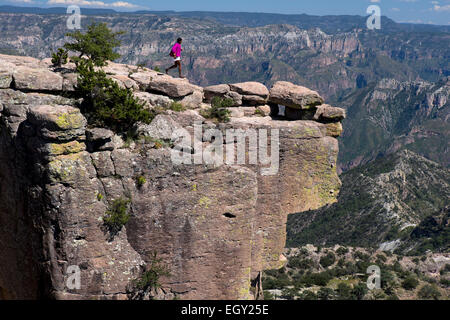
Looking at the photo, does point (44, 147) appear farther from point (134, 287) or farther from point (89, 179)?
point (134, 287)

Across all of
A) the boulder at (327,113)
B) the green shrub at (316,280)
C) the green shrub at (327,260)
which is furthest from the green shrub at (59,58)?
the green shrub at (327,260)

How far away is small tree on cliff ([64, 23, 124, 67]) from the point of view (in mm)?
22552

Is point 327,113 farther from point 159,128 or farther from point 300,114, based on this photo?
point 159,128

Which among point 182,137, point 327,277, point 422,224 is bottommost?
point 422,224

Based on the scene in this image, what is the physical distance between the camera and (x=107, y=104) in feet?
60.0

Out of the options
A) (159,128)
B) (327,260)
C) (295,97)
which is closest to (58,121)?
(159,128)

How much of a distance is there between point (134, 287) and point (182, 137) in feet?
23.3

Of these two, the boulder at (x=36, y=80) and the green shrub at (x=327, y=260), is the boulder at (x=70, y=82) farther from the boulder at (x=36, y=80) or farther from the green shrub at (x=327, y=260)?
the green shrub at (x=327, y=260)

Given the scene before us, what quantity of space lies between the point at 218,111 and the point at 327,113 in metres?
6.90

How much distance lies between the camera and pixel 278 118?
24.4 meters

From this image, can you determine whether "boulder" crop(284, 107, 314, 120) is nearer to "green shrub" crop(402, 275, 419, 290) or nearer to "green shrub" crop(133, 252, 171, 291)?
"green shrub" crop(133, 252, 171, 291)

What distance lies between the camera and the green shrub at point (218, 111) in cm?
2166

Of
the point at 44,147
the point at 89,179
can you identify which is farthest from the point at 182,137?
the point at 44,147

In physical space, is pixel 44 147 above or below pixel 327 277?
above
